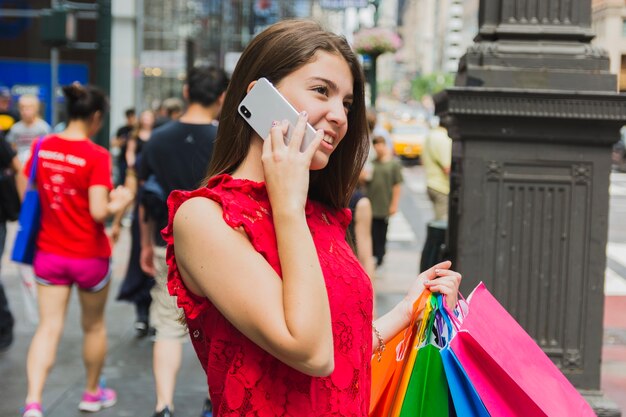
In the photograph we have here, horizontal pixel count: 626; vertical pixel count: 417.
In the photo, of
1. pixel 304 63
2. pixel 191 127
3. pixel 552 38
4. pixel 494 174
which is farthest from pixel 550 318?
pixel 304 63

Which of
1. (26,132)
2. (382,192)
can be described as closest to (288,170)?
(382,192)

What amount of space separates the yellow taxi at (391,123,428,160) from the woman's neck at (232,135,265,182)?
38.1 m

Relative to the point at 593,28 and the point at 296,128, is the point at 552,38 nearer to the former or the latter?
the point at 593,28

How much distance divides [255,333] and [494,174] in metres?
3.31

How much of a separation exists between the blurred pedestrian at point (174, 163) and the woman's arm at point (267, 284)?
3.72 m

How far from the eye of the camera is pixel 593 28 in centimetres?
530

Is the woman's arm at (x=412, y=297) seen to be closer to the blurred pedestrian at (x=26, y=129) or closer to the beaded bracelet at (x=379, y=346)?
the beaded bracelet at (x=379, y=346)

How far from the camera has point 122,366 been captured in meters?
7.04

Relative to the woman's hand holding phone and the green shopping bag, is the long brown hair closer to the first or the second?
the woman's hand holding phone

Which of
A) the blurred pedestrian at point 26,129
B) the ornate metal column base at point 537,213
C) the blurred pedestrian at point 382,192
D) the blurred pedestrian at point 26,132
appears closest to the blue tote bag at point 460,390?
the ornate metal column base at point 537,213

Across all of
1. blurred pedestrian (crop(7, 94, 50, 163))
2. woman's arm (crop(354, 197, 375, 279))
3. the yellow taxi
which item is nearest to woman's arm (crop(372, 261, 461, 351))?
woman's arm (crop(354, 197, 375, 279))

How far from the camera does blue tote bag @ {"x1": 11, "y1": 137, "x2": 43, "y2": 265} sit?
18.5 feet

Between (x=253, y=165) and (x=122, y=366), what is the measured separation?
5.18 m

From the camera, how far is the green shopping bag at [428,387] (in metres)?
2.28
